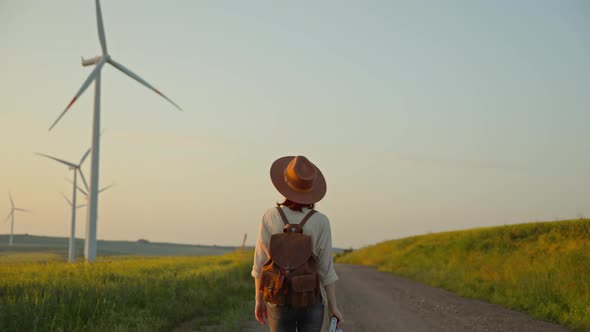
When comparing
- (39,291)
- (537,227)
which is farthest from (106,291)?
(537,227)

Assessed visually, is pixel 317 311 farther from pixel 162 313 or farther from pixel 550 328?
pixel 550 328

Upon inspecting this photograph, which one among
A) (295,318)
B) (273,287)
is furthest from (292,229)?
(295,318)

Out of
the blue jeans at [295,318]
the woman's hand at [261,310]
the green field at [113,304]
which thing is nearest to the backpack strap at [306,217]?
the blue jeans at [295,318]

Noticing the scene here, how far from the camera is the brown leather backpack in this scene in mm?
4426

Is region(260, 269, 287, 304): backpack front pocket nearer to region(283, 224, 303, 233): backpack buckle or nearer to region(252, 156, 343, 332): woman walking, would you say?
region(252, 156, 343, 332): woman walking

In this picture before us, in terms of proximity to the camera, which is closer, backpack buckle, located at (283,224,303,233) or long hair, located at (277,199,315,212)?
backpack buckle, located at (283,224,303,233)

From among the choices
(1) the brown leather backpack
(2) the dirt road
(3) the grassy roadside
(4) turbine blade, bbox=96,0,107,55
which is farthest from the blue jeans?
(4) turbine blade, bbox=96,0,107,55

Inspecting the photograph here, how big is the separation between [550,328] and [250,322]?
6.14m

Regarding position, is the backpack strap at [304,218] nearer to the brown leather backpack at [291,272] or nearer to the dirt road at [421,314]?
the brown leather backpack at [291,272]

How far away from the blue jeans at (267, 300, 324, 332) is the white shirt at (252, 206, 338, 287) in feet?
0.95

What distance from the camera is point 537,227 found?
31016 mm

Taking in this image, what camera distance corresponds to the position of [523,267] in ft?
69.7

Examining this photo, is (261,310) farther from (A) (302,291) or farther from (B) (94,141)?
(B) (94,141)

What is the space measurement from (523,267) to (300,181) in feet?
63.2
